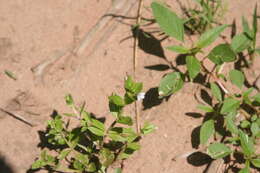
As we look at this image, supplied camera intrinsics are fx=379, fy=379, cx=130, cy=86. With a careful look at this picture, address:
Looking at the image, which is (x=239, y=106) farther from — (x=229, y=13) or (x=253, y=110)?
(x=229, y=13)

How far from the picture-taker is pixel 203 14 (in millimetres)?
2662

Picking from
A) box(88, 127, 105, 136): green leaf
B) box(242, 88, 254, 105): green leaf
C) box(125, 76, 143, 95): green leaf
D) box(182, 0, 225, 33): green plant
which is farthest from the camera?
box(182, 0, 225, 33): green plant

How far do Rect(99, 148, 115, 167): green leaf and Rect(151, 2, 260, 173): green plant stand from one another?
46 centimetres

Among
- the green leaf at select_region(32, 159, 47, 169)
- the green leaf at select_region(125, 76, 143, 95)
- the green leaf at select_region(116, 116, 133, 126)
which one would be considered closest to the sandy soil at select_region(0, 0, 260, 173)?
the green leaf at select_region(32, 159, 47, 169)

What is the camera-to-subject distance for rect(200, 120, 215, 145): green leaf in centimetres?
229

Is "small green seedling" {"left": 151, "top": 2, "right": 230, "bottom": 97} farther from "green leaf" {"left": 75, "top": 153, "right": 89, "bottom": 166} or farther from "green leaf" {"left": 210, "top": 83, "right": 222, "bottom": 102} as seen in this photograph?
"green leaf" {"left": 75, "top": 153, "right": 89, "bottom": 166}

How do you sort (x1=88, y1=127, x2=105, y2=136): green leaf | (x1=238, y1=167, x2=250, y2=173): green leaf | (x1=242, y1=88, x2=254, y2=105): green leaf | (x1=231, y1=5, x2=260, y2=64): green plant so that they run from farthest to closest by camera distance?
(x1=231, y1=5, x2=260, y2=64): green plant → (x1=242, y1=88, x2=254, y2=105): green leaf → (x1=238, y1=167, x2=250, y2=173): green leaf → (x1=88, y1=127, x2=105, y2=136): green leaf

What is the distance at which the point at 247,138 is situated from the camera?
2.21 metres

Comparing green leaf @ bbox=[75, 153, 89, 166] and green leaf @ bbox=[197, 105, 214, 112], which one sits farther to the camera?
green leaf @ bbox=[197, 105, 214, 112]

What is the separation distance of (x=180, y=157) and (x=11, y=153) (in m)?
1.07

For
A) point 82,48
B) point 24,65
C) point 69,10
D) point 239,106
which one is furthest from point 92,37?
point 239,106

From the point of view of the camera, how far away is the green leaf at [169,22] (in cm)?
243

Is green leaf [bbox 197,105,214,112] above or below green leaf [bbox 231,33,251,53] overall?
below

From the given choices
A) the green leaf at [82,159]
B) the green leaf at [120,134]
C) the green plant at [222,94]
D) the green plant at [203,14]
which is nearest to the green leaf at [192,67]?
the green plant at [222,94]
